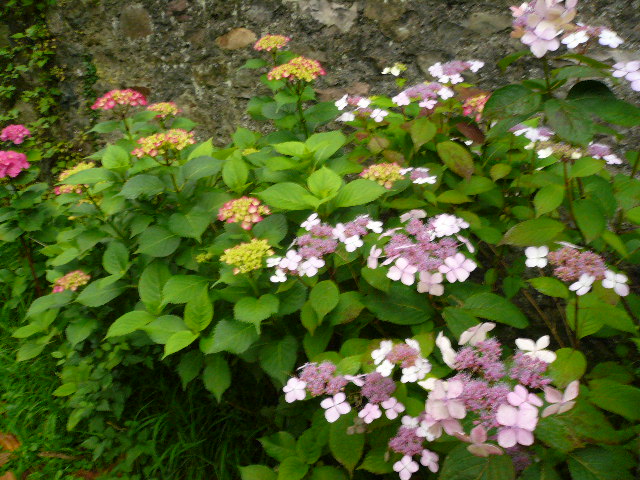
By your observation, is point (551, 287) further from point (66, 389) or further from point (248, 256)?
point (66, 389)

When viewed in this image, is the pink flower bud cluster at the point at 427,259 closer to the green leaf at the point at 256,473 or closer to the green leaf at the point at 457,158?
A: the green leaf at the point at 457,158

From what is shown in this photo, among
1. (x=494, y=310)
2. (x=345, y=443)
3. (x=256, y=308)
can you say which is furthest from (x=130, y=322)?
(x=494, y=310)

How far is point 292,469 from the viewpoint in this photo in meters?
1.50

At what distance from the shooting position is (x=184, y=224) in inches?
75.1

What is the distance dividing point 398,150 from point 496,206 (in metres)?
0.47

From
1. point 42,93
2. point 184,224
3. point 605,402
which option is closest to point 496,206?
point 605,402

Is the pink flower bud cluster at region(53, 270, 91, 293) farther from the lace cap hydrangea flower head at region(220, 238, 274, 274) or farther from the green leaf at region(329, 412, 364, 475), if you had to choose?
the green leaf at region(329, 412, 364, 475)

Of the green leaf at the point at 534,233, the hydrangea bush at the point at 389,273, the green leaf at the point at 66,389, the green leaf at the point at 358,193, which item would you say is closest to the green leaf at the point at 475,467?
the hydrangea bush at the point at 389,273

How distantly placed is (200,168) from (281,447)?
1.11 meters

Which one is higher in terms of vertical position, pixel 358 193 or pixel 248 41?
pixel 248 41

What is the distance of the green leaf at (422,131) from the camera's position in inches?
70.4

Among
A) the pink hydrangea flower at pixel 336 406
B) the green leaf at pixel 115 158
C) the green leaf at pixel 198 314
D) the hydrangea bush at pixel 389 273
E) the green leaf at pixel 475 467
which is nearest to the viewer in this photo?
the green leaf at pixel 475 467

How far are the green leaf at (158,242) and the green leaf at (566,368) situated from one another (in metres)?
1.42

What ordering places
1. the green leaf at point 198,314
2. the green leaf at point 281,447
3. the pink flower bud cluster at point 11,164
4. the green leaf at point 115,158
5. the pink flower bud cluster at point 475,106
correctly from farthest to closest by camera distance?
the pink flower bud cluster at point 11,164 < the green leaf at point 115,158 < the pink flower bud cluster at point 475,106 < the green leaf at point 198,314 < the green leaf at point 281,447
